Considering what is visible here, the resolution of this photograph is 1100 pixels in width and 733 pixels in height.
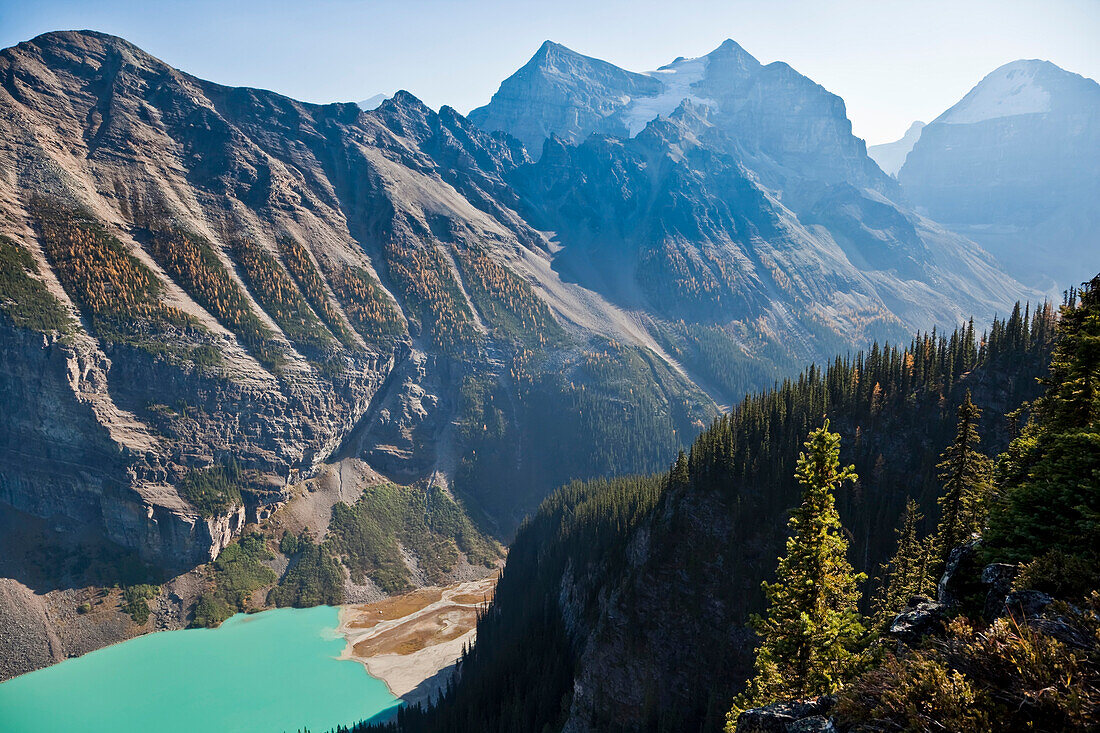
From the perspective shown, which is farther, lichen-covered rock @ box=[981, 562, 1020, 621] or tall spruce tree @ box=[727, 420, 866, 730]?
tall spruce tree @ box=[727, 420, 866, 730]

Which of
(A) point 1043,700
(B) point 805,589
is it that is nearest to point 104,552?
(B) point 805,589

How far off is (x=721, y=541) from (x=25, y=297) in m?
201

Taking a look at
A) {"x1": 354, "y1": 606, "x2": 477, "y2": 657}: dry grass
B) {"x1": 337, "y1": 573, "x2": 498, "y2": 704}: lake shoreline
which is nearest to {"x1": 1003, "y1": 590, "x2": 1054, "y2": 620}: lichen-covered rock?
{"x1": 337, "y1": 573, "x2": 498, "y2": 704}: lake shoreline

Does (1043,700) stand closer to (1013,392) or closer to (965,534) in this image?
(965,534)

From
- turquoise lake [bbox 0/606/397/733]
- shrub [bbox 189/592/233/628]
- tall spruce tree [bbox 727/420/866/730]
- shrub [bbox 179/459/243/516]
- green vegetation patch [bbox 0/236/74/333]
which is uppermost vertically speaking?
green vegetation patch [bbox 0/236/74/333]

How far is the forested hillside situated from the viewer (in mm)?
77875

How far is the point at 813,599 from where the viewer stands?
28.5 m

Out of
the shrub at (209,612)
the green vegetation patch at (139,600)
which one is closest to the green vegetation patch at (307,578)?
the shrub at (209,612)

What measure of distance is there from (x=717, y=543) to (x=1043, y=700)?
75.9m

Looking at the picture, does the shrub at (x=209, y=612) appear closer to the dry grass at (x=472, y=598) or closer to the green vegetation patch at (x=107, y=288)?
the dry grass at (x=472, y=598)

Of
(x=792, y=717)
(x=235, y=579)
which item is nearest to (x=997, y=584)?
(x=792, y=717)

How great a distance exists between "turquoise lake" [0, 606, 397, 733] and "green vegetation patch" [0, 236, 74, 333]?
91.9 meters

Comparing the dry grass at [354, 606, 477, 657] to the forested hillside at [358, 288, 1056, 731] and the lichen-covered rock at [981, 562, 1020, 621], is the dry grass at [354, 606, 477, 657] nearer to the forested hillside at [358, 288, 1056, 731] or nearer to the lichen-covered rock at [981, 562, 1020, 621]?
the forested hillside at [358, 288, 1056, 731]

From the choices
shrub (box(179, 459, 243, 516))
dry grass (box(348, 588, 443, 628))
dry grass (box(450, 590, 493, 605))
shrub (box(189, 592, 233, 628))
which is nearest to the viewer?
shrub (box(189, 592, 233, 628))
